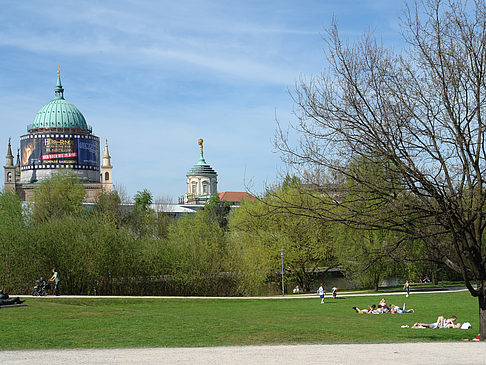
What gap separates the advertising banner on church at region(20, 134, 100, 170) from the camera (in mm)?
120812

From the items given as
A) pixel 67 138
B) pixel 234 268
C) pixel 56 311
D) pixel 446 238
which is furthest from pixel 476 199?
pixel 67 138

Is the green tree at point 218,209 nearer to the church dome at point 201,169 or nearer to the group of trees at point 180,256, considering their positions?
the group of trees at point 180,256

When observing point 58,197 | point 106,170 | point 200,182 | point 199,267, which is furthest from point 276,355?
point 200,182

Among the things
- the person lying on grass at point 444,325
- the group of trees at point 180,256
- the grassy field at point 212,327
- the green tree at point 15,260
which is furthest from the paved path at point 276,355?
the green tree at point 15,260

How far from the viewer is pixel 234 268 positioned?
44.7m

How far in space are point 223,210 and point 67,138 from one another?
39900 mm

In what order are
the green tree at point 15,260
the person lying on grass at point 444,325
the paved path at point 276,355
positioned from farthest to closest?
the green tree at point 15,260
the person lying on grass at point 444,325
the paved path at point 276,355

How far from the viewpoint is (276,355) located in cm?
1203

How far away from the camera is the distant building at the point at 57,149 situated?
120500mm

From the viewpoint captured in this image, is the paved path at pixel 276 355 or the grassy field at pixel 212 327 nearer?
the paved path at pixel 276 355

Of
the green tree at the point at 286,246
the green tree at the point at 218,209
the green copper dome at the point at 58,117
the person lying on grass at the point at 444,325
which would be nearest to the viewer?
the person lying on grass at the point at 444,325

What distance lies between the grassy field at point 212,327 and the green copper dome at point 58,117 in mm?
97881

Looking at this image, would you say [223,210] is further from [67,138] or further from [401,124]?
[401,124]

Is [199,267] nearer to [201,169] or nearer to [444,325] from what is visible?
[444,325]
